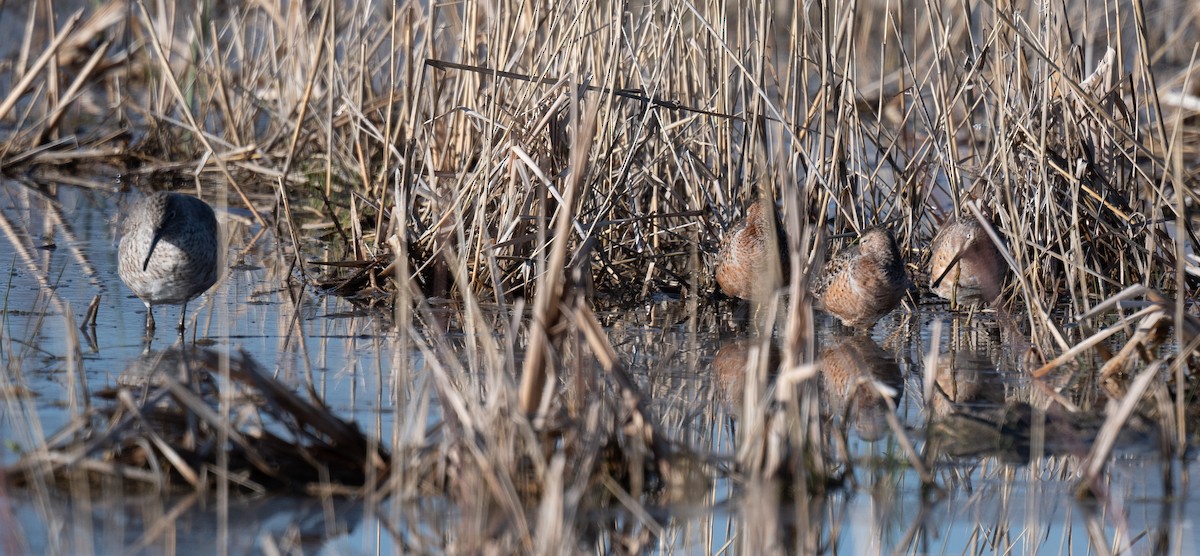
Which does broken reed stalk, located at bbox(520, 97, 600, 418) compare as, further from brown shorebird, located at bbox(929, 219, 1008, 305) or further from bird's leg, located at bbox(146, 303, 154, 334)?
brown shorebird, located at bbox(929, 219, 1008, 305)

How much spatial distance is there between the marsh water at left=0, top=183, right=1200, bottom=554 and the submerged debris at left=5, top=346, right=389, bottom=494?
0.08 m

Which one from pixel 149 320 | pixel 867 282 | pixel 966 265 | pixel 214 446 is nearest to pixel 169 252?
pixel 149 320

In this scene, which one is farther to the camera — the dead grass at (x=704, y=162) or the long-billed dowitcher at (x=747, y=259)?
the long-billed dowitcher at (x=747, y=259)

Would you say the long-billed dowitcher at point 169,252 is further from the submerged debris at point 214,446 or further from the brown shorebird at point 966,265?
the brown shorebird at point 966,265

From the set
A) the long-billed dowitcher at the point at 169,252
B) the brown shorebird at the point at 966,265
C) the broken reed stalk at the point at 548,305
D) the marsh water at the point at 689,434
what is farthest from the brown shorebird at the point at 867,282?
the long-billed dowitcher at the point at 169,252

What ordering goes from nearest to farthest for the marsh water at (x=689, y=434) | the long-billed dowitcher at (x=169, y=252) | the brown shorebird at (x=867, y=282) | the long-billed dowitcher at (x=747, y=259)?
1. the marsh water at (x=689, y=434)
2. the long-billed dowitcher at (x=169, y=252)
3. the brown shorebird at (x=867, y=282)
4. the long-billed dowitcher at (x=747, y=259)

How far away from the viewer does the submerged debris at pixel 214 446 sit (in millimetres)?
3840

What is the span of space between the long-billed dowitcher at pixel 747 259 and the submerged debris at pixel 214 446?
9.90 ft

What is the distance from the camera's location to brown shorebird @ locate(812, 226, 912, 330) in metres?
6.41

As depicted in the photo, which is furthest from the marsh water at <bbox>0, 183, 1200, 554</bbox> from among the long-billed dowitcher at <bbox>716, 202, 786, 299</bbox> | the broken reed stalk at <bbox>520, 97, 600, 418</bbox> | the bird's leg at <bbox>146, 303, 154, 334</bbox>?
the broken reed stalk at <bbox>520, 97, 600, 418</bbox>

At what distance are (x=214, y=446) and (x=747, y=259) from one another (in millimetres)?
3434

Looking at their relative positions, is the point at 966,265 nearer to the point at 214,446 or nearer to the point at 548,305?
the point at 548,305

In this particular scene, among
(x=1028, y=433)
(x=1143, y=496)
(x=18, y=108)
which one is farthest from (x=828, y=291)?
(x=18, y=108)

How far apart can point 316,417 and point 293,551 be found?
1.71ft
